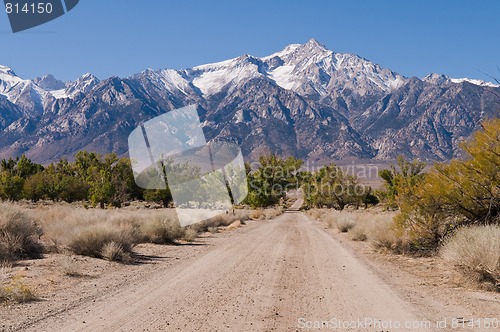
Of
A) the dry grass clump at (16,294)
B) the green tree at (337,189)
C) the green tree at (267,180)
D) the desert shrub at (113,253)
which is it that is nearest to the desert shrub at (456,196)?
the desert shrub at (113,253)

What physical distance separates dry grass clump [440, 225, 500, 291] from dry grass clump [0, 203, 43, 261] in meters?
11.7

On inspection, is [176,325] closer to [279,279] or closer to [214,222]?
[279,279]

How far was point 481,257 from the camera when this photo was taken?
9680 millimetres

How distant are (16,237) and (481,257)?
12.4m

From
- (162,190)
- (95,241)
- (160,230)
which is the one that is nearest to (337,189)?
(162,190)

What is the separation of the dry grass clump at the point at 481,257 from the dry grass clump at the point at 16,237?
1169 centimetres

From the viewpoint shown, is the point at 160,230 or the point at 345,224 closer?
the point at 160,230

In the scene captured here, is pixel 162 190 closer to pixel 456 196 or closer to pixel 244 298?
pixel 456 196

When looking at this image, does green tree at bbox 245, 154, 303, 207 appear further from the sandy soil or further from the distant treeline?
the sandy soil

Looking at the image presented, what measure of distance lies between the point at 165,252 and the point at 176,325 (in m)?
9.77

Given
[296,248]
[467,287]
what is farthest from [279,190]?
[467,287]

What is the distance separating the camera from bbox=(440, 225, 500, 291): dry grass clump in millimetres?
9375

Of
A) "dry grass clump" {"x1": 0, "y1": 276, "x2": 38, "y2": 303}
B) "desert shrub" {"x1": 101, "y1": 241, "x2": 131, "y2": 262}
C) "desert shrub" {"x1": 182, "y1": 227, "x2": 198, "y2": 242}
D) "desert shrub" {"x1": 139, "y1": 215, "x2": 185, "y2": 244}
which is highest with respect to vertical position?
"dry grass clump" {"x1": 0, "y1": 276, "x2": 38, "y2": 303}

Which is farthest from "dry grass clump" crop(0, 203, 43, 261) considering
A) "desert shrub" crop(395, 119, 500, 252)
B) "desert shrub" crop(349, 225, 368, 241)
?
"desert shrub" crop(349, 225, 368, 241)
